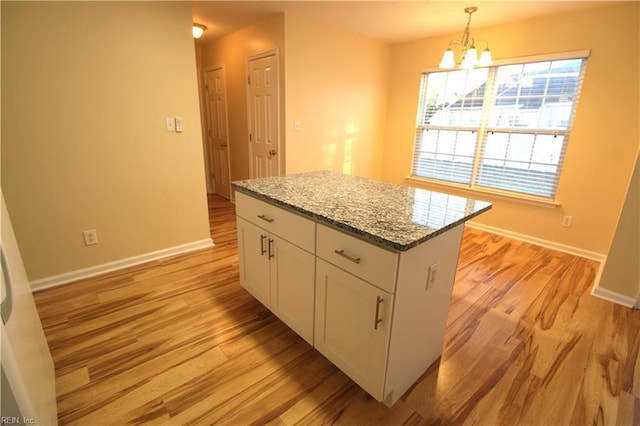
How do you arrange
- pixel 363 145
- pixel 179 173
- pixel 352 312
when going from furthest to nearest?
1. pixel 363 145
2. pixel 179 173
3. pixel 352 312

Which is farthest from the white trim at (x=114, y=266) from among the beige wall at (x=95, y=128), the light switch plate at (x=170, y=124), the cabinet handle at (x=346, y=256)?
the cabinet handle at (x=346, y=256)

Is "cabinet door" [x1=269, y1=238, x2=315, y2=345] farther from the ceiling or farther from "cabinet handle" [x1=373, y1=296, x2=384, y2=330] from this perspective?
the ceiling

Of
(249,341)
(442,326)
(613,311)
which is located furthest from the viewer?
(613,311)

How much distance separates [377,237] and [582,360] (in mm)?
1601

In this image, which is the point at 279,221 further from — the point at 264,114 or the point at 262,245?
the point at 264,114

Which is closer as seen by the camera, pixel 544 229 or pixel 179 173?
pixel 179 173

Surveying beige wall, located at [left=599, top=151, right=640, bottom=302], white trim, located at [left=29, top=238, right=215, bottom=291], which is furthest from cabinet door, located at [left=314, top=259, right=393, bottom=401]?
beige wall, located at [left=599, top=151, right=640, bottom=302]

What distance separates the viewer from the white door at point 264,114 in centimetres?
351

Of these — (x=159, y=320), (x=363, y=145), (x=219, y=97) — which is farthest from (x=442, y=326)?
(x=219, y=97)

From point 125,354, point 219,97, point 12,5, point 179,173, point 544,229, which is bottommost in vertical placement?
point 125,354

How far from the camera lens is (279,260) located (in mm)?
1750

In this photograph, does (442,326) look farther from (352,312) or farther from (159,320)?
(159,320)

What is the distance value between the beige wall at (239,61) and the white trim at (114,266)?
1.61 m

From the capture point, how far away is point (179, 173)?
2811 millimetres
